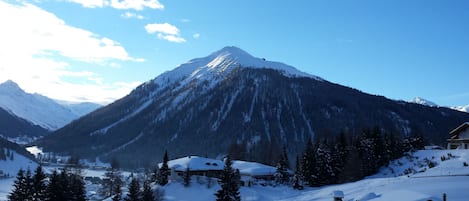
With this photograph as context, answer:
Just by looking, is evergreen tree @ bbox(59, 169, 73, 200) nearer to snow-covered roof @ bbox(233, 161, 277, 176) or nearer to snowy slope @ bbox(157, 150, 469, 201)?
snowy slope @ bbox(157, 150, 469, 201)

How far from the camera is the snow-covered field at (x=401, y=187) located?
4181 centimetres

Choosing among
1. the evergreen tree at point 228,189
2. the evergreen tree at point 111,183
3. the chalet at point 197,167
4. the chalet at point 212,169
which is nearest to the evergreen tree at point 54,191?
the evergreen tree at point 228,189

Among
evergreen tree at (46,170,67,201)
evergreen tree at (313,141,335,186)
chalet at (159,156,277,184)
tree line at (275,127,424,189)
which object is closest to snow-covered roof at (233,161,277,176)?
chalet at (159,156,277,184)

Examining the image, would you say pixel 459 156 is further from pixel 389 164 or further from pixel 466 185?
pixel 466 185

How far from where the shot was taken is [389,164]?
7944 cm

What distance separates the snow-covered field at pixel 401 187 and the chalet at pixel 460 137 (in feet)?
17.8

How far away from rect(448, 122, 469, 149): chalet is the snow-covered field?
17.8ft

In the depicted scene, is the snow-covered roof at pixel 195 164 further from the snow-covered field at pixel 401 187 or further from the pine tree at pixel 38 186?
the pine tree at pixel 38 186

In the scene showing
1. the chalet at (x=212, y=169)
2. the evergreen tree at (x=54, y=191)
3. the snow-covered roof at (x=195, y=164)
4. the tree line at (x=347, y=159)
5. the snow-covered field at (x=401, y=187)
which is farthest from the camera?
the snow-covered roof at (x=195, y=164)

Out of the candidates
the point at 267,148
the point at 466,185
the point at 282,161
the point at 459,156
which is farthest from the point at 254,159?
the point at 466,185

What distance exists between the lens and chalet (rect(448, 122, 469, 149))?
7725 cm

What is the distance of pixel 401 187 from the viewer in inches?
1861

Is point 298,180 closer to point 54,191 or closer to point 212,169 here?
point 212,169

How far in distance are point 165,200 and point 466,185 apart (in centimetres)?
4549
